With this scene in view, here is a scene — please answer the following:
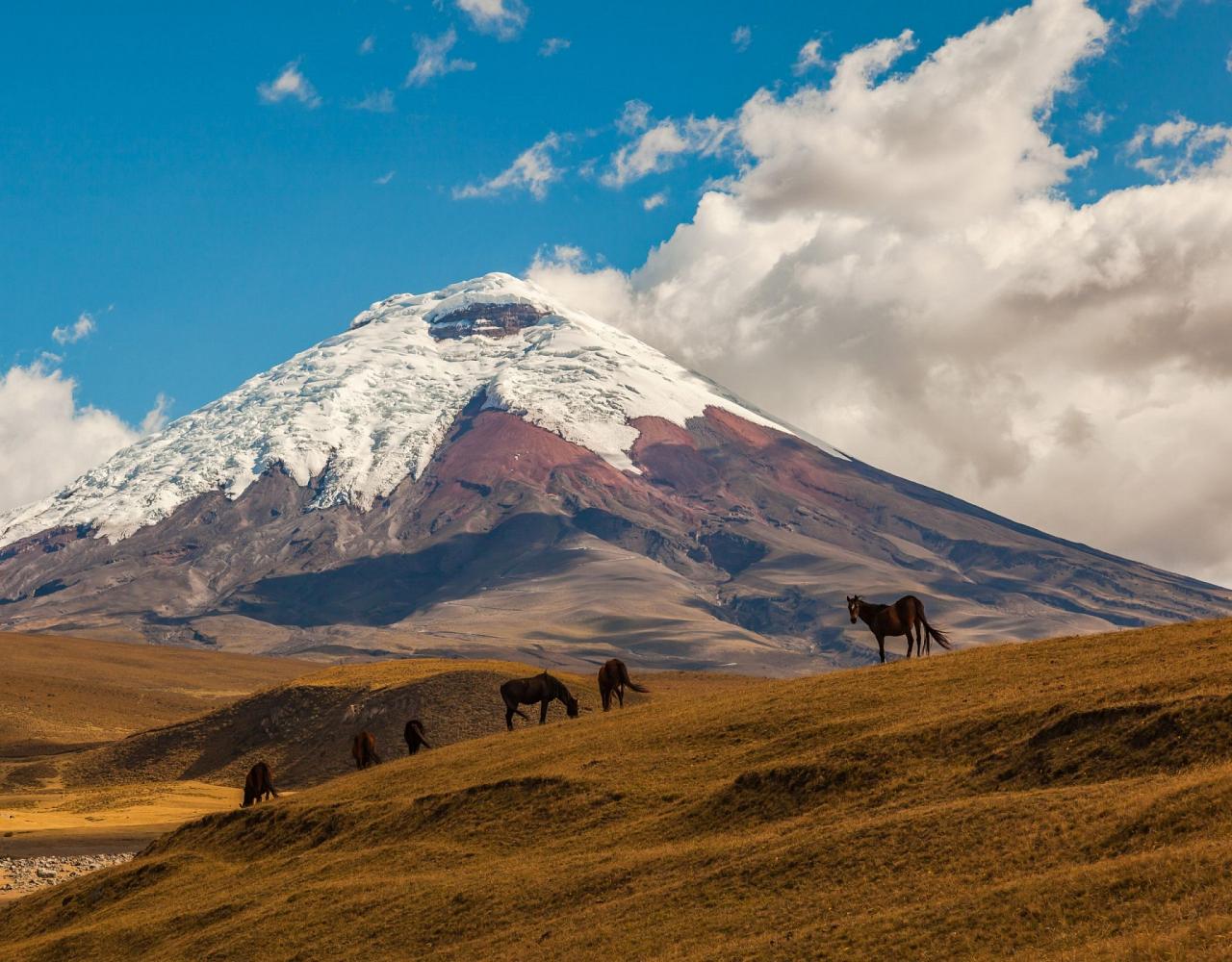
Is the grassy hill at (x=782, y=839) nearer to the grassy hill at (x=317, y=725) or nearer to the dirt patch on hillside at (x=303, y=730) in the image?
the dirt patch on hillside at (x=303, y=730)

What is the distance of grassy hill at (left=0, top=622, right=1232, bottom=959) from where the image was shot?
28484 mm

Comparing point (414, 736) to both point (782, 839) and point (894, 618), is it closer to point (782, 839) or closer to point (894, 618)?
point (894, 618)

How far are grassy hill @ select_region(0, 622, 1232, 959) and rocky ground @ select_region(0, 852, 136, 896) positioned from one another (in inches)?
399

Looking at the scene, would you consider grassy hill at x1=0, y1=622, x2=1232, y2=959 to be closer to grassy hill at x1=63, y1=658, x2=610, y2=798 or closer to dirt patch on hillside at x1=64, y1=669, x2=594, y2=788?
dirt patch on hillside at x1=64, y1=669, x2=594, y2=788

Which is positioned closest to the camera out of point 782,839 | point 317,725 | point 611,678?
point 782,839

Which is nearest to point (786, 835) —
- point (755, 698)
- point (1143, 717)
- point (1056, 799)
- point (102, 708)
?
point (1056, 799)

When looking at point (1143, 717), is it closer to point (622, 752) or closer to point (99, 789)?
point (622, 752)

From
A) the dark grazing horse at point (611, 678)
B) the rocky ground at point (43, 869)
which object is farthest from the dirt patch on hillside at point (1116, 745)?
the rocky ground at point (43, 869)

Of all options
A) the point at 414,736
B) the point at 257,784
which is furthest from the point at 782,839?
the point at 257,784

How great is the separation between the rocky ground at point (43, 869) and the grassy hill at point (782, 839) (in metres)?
10.1

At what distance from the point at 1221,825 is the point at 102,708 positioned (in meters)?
178

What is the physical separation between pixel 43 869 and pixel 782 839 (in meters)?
53.8

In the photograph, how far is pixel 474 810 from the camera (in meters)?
49.5

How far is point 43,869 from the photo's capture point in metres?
75.5
